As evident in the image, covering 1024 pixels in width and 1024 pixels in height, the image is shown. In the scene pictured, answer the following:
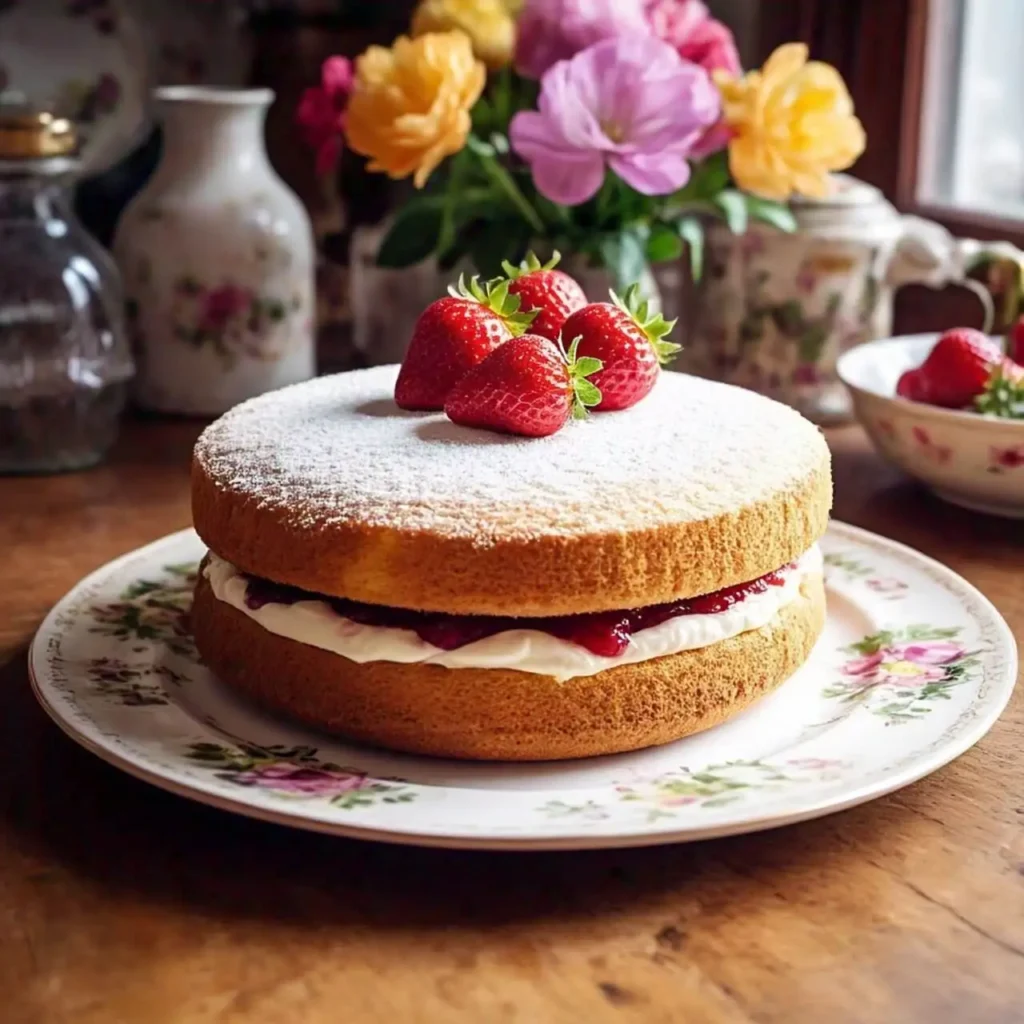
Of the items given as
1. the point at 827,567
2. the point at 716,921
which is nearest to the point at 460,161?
the point at 827,567

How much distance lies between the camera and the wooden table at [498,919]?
0.69 meters

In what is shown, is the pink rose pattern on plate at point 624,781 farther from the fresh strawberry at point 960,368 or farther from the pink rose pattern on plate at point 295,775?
the fresh strawberry at point 960,368

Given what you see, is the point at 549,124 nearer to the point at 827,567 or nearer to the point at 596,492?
the point at 827,567

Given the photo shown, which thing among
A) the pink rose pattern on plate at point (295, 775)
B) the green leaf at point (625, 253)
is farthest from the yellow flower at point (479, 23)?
the pink rose pattern on plate at point (295, 775)

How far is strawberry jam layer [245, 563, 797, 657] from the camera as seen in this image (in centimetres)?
88

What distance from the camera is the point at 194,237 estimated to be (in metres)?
1.77

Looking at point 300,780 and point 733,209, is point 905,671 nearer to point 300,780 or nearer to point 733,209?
point 300,780

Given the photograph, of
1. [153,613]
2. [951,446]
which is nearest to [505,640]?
[153,613]

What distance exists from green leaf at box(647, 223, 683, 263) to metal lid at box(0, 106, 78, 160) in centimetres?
66

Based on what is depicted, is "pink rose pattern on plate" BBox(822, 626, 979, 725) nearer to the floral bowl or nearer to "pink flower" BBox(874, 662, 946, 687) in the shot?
"pink flower" BBox(874, 662, 946, 687)

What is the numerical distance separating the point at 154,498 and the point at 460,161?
0.51 metres

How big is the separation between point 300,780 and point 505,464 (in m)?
0.24

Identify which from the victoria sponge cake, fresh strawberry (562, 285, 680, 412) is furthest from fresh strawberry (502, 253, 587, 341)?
the victoria sponge cake

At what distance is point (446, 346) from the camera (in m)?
1.04
